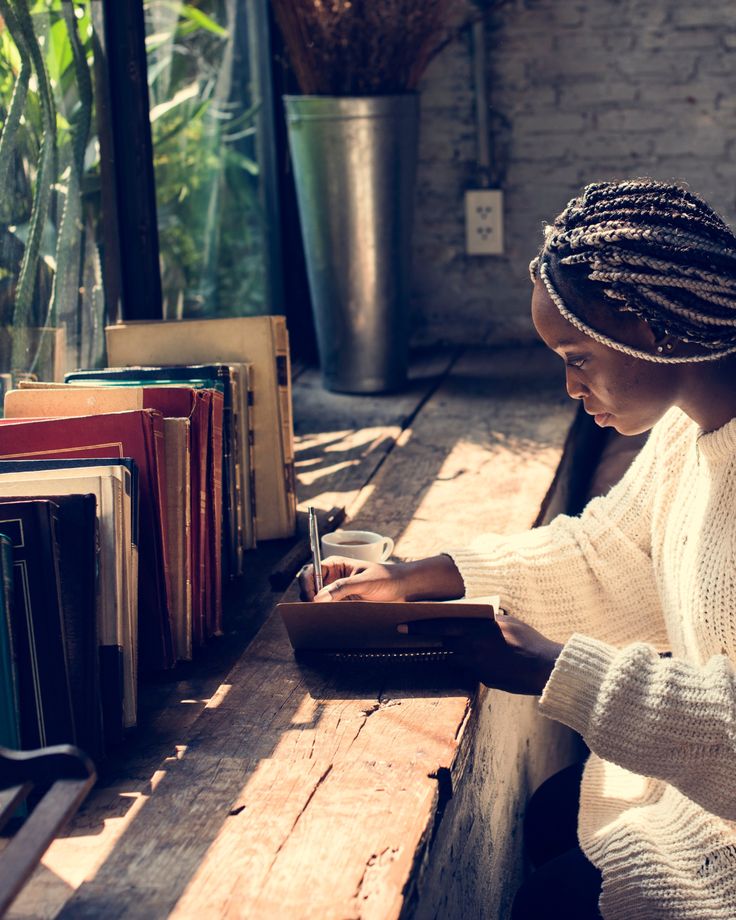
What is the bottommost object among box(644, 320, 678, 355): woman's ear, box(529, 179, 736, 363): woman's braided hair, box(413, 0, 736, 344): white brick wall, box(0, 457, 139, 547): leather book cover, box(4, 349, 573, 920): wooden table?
box(4, 349, 573, 920): wooden table

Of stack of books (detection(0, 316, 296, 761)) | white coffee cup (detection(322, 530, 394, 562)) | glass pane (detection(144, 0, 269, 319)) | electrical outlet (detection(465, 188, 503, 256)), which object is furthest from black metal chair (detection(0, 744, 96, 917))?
electrical outlet (detection(465, 188, 503, 256))

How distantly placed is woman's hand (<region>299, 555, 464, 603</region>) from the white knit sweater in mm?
29

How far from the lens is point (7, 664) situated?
4.59ft

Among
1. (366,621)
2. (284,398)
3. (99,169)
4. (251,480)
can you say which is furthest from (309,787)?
(99,169)

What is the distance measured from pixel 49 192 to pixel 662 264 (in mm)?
1327

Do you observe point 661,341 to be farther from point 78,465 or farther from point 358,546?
point 78,465

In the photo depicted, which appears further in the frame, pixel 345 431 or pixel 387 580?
pixel 345 431

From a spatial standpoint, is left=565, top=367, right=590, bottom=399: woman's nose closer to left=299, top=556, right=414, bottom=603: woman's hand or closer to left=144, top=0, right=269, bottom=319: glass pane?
left=299, top=556, right=414, bottom=603: woman's hand

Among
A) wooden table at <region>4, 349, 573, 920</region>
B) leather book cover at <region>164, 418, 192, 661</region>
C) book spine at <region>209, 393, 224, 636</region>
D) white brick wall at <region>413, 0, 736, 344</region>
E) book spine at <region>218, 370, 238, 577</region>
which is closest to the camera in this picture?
wooden table at <region>4, 349, 573, 920</region>

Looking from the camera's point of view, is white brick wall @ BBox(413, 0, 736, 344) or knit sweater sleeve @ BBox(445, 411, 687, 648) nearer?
knit sweater sleeve @ BBox(445, 411, 687, 648)

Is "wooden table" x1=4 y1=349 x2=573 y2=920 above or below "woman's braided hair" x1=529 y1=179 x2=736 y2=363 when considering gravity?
below

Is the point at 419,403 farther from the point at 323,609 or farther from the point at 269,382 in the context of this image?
the point at 323,609

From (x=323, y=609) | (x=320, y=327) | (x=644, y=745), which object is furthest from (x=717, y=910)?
(x=320, y=327)

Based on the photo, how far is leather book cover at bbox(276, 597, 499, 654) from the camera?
5.07 feet
